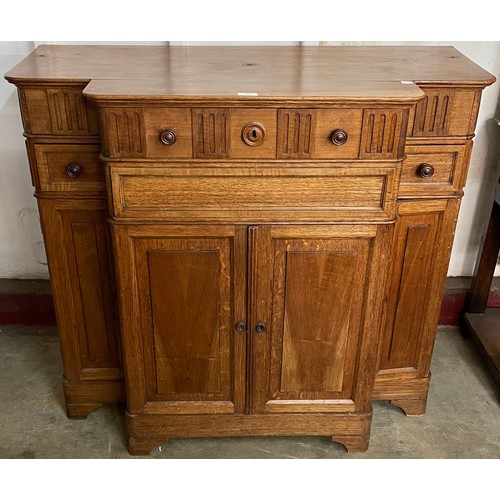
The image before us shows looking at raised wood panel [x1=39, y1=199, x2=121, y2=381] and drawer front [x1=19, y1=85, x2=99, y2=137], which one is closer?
drawer front [x1=19, y1=85, x2=99, y2=137]

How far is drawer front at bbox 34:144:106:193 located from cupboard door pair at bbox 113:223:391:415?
20 cm

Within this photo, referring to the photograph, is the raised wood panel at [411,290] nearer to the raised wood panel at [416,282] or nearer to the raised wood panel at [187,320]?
the raised wood panel at [416,282]

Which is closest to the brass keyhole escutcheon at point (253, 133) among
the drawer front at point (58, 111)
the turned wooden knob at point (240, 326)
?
the drawer front at point (58, 111)

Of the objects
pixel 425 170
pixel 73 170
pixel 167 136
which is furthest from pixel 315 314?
pixel 73 170

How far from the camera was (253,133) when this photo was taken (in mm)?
1478

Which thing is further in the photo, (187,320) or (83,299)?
(83,299)

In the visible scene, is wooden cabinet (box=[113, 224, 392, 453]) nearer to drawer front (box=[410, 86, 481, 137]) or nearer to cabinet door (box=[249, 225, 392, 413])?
cabinet door (box=[249, 225, 392, 413])

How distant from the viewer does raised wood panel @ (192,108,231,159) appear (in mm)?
1458

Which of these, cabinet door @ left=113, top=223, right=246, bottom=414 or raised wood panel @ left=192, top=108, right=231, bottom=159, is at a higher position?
raised wood panel @ left=192, top=108, right=231, bottom=159

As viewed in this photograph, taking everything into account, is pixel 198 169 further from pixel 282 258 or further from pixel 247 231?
pixel 282 258

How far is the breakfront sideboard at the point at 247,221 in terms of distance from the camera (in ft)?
4.88

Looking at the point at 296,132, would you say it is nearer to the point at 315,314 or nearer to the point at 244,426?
the point at 315,314

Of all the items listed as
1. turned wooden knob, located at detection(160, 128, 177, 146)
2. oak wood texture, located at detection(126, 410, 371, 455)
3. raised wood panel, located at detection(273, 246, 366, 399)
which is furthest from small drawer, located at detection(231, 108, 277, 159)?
oak wood texture, located at detection(126, 410, 371, 455)

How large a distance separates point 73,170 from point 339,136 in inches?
28.0
